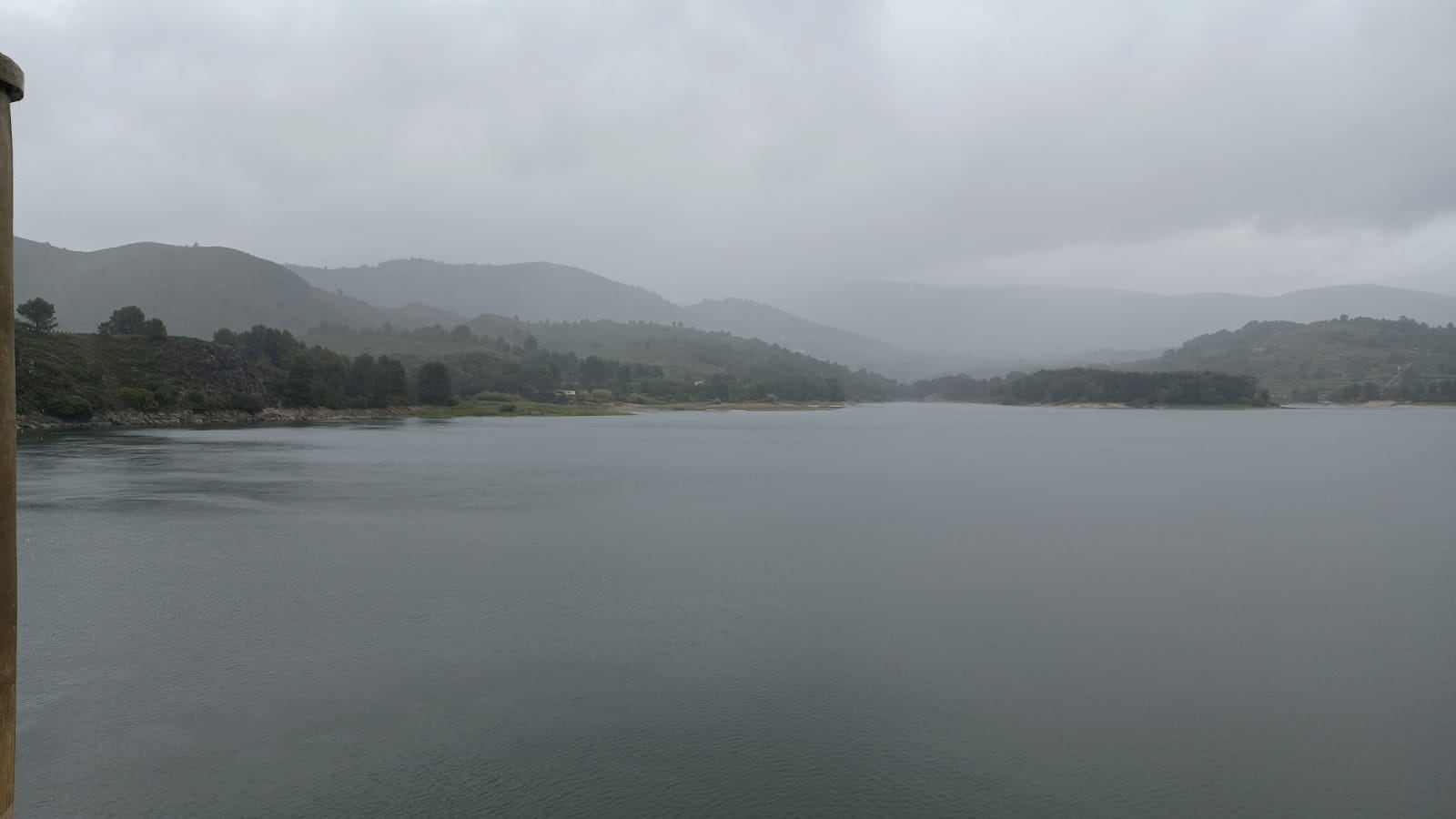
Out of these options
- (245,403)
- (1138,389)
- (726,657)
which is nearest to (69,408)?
(245,403)

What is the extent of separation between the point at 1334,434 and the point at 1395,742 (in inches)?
3063

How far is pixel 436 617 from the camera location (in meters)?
14.5

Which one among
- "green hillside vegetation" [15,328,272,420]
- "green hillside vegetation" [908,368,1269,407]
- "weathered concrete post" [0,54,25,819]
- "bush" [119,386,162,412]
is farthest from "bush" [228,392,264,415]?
"green hillside vegetation" [908,368,1269,407]

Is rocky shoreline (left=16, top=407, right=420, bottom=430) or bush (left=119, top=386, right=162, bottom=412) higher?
bush (left=119, top=386, right=162, bottom=412)

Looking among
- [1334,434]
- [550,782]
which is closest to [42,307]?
[550,782]

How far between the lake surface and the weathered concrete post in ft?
15.4

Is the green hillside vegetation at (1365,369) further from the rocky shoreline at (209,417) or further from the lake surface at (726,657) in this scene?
the lake surface at (726,657)

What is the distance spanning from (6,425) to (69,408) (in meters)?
71.6

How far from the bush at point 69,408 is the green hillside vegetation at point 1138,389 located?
469ft

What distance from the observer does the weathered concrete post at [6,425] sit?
12.8ft

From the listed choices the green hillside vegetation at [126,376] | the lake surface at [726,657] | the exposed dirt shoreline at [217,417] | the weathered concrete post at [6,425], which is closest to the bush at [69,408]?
the green hillside vegetation at [126,376]

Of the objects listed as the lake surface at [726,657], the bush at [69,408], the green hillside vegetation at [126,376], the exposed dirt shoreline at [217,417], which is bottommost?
the lake surface at [726,657]

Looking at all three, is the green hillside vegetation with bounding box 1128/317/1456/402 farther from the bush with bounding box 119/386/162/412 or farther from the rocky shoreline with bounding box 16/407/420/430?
the bush with bounding box 119/386/162/412

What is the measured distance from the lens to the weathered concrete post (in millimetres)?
3893
